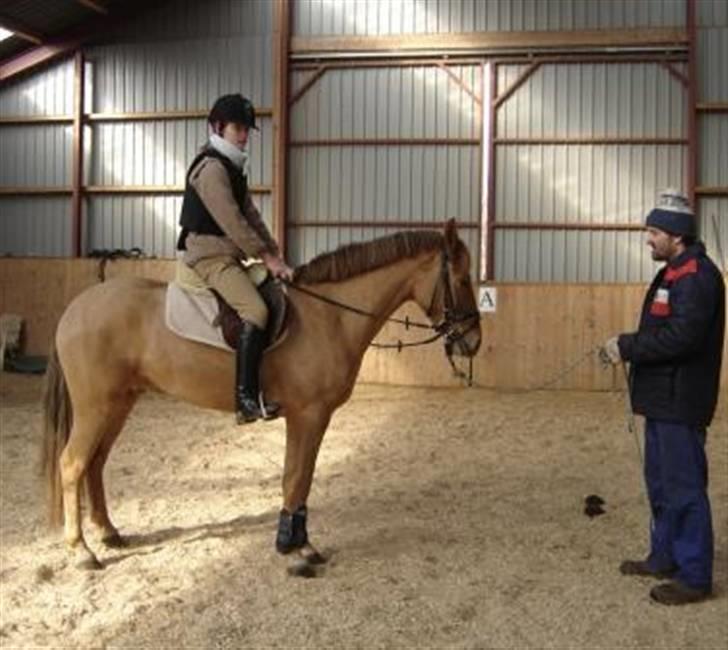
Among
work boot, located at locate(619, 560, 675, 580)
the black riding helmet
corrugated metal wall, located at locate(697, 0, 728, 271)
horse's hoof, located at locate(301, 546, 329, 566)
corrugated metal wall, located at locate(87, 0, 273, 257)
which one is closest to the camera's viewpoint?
work boot, located at locate(619, 560, 675, 580)

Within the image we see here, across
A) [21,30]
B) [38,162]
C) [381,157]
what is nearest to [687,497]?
[381,157]

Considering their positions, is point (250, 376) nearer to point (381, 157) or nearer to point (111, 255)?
point (381, 157)

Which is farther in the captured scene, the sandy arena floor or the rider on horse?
the rider on horse

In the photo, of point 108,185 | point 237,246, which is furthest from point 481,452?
point 108,185

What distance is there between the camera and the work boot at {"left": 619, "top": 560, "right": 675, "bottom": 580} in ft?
13.6

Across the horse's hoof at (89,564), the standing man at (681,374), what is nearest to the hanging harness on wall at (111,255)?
the horse's hoof at (89,564)

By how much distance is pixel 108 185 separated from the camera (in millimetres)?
13047

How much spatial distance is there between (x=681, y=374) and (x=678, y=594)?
2.99 ft

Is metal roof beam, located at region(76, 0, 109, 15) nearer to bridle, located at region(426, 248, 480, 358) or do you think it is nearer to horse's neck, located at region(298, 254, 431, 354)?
horse's neck, located at region(298, 254, 431, 354)

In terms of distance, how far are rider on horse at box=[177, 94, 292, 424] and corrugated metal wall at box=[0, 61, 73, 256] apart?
9536 millimetres

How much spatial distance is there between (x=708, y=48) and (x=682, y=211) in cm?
876

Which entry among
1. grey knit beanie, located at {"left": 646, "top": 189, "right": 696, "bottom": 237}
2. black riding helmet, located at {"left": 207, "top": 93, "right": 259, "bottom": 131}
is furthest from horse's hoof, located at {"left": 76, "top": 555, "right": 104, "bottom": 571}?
grey knit beanie, located at {"left": 646, "top": 189, "right": 696, "bottom": 237}

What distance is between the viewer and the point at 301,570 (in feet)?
13.9

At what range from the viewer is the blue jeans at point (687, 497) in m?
3.82
